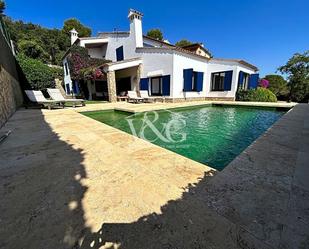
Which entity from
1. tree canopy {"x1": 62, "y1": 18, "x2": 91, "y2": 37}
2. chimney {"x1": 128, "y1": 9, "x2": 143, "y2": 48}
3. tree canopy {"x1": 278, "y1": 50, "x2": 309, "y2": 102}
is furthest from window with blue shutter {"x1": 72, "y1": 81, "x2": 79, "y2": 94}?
tree canopy {"x1": 62, "y1": 18, "x2": 91, "y2": 37}

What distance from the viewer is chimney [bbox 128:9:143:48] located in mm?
12461

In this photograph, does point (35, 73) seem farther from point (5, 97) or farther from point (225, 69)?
point (225, 69)

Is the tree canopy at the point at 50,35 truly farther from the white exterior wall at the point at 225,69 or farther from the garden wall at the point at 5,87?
the white exterior wall at the point at 225,69

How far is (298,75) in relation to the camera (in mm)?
15039

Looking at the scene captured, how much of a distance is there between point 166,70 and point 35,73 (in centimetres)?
1119

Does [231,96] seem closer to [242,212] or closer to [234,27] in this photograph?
[234,27]

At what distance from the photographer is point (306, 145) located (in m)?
3.08

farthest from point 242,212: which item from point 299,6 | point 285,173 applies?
point 299,6

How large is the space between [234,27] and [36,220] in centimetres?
1947

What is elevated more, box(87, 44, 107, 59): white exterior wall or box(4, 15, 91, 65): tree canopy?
box(4, 15, 91, 65): tree canopy

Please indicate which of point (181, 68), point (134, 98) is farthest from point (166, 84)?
point (134, 98)

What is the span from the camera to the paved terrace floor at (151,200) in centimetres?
124

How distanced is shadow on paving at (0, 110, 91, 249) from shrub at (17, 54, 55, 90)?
1350cm

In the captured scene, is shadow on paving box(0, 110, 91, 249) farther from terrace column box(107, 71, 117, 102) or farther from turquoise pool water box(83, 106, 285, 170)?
terrace column box(107, 71, 117, 102)
